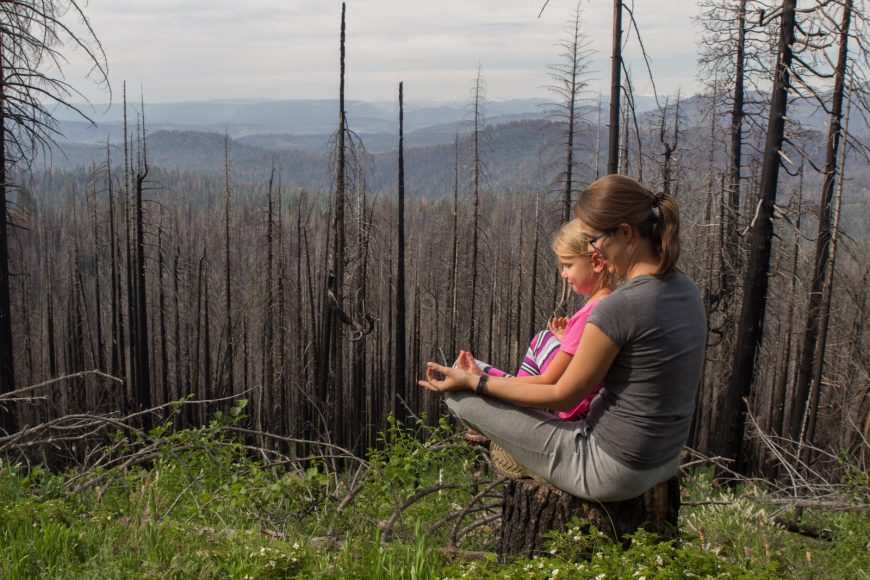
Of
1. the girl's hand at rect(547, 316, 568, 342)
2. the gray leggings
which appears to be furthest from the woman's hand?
the girl's hand at rect(547, 316, 568, 342)

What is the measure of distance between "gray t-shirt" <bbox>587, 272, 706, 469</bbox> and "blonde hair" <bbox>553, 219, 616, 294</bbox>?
27 cm

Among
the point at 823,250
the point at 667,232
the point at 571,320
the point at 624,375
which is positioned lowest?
the point at 823,250

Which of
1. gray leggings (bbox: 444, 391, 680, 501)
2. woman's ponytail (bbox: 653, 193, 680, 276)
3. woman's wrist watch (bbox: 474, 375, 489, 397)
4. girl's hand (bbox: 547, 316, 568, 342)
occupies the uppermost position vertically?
woman's ponytail (bbox: 653, 193, 680, 276)

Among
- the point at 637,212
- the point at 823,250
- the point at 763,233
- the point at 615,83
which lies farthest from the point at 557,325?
the point at 823,250

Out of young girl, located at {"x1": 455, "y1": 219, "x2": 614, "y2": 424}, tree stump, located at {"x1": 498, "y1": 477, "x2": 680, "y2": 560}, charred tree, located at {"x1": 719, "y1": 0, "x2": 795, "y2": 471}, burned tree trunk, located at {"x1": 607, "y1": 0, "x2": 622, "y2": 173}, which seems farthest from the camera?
charred tree, located at {"x1": 719, "y1": 0, "x2": 795, "y2": 471}

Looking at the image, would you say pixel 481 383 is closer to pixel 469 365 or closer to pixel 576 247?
pixel 469 365

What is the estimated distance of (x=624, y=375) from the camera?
2719 millimetres

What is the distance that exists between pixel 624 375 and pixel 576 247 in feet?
1.88

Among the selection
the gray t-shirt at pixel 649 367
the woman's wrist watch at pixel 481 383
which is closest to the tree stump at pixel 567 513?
the gray t-shirt at pixel 649 367

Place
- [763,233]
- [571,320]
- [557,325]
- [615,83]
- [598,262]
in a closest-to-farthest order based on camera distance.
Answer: [598,262] → [571,320] → [557,325] → [615,83] → [763,233]

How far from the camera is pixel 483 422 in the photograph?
2.98 m

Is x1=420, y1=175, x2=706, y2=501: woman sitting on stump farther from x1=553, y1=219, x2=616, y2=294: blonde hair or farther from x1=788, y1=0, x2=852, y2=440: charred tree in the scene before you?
x1=788, y1=0, x2=852, y2=440: charred tree

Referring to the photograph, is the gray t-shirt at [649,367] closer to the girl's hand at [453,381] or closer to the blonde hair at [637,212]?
the blonde hair at [637,212]

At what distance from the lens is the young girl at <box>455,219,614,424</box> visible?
112 inches
